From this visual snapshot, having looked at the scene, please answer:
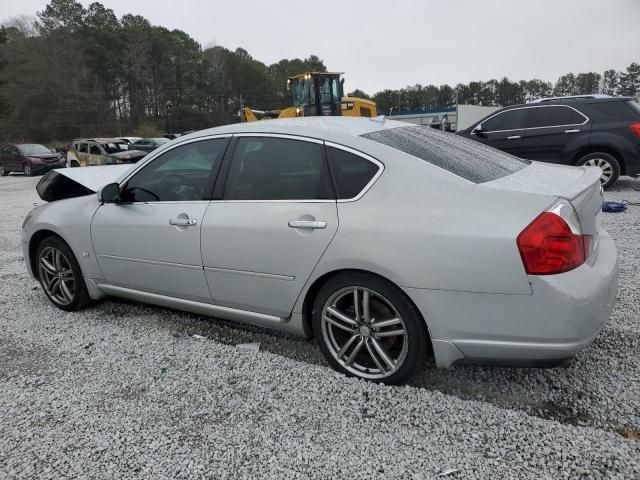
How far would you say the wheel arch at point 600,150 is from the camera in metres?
8.08

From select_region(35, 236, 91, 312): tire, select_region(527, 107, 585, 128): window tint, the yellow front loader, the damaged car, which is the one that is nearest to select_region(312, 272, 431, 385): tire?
select_region(35, 236, 91, 312): tire

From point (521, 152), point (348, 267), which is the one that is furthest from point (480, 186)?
point (521, 152)

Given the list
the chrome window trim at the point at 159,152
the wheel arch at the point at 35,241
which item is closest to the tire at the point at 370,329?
the chrome window trim at the point at 159,152

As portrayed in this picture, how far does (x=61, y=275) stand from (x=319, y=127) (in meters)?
2.76

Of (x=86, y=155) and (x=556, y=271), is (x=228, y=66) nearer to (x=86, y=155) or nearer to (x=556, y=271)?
(x=86, y=155)

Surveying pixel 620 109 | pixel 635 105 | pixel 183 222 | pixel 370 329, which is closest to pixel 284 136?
pixel 183 222

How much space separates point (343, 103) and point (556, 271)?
1781 cm

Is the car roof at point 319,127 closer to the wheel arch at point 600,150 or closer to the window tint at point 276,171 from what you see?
the window tint at point 276,171

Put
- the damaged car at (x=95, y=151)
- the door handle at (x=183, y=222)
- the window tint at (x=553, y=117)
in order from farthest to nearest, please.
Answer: the damaged car at (x=95, y=151)
the window tint at (x=553, y=117)
the door handle at (x=183, y=222)

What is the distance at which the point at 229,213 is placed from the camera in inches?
118

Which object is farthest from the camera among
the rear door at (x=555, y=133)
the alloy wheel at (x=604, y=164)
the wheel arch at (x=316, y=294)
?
the rear door at (x=555, y=133)

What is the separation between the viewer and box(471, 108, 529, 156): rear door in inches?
353

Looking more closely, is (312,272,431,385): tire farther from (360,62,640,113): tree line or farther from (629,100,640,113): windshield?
(360,62,640,113): tree line

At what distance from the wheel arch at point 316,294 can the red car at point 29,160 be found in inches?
886
